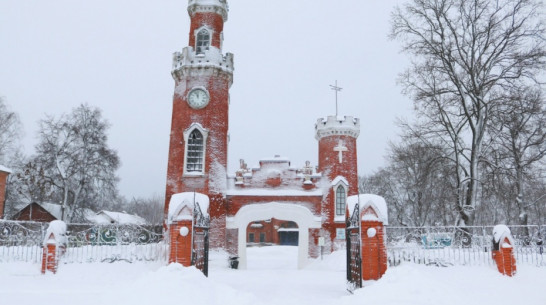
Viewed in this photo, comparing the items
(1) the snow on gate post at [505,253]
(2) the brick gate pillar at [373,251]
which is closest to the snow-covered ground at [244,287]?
(1) the snow on gate post at [505,253]

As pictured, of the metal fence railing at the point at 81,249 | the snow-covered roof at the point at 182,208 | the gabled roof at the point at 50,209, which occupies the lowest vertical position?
the metal fence railing at the point at 81,249

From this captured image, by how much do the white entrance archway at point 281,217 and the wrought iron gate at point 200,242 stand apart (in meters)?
7.95

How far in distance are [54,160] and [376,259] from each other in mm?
25656

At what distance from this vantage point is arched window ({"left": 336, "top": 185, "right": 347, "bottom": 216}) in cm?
2095

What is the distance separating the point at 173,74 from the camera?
825 inches

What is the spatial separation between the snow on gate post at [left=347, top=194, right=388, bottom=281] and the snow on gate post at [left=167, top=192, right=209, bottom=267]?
13.6 feet

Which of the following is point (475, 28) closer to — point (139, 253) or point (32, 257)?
point (139, 253)

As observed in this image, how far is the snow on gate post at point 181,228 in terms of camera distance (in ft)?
34.9

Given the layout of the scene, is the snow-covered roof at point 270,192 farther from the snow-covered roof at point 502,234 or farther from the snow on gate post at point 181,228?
the snow-covered roof at point 502,234

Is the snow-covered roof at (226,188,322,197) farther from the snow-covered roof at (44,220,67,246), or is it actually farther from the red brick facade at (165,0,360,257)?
the snow-covered roof at (44,220,67,246)

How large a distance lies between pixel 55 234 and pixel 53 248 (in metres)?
0.41

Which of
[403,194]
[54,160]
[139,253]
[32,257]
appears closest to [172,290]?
[139,253]

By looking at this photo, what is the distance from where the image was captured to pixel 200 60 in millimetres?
20328

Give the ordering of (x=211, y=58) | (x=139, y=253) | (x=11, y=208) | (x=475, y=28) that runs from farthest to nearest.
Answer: (x=11, y=208), (x=211, y=58), (x=475, y=28), (x=139, y=253)
